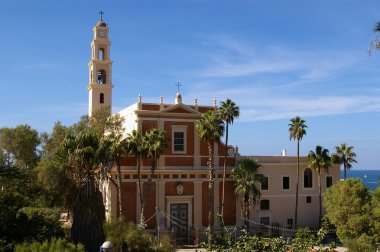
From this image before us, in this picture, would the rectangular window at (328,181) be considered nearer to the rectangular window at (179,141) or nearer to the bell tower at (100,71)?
the rectangular window at (179,141)

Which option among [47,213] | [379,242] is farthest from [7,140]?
[379,242]

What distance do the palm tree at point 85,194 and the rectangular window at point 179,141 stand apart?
15668 millimetres

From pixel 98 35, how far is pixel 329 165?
2295 centimetres

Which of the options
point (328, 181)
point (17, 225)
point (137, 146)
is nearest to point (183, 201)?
point (137, 146)

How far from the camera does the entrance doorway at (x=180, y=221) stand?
37.7 meters

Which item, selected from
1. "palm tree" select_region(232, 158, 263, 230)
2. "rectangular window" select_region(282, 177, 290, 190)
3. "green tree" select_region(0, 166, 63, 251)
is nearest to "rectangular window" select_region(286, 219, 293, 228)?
"rectangular window" select_region(282, 177, 290, 190)

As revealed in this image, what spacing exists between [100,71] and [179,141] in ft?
33.5

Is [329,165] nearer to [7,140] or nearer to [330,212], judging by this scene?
[330,212]

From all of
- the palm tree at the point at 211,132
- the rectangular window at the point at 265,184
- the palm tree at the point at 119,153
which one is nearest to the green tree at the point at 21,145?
the palm tree at the point at 119,153

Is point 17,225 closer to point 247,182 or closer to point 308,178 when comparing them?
Answer: point 247,182

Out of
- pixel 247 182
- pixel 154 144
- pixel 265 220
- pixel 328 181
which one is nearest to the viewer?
pixel 154 144

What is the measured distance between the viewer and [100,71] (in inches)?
1710

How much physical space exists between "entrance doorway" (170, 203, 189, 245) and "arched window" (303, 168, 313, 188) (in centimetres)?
1084

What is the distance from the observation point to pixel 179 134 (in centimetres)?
3931
